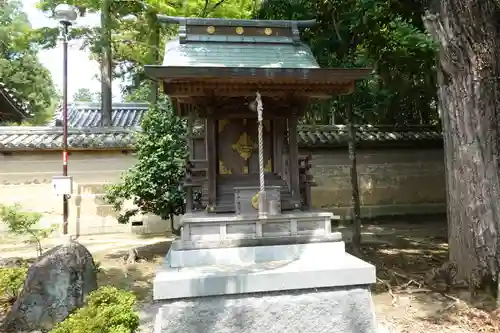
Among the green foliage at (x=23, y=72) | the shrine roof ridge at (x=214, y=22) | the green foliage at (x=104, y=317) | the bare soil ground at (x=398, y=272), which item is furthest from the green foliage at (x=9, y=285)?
the green foliage at (x=23, y=72)

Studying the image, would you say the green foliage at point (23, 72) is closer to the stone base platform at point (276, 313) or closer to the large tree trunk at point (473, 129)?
the stone base platform at point (276, 313)

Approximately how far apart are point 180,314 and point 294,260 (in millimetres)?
1934

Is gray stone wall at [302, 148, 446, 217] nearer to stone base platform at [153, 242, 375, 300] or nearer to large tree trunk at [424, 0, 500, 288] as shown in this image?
large tree trunk at [424, 0, 500, 288]

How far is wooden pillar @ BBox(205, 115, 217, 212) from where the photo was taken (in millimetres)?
6938

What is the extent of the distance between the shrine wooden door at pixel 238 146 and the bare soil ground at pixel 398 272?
9.13 ft

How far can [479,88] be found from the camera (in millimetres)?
6465

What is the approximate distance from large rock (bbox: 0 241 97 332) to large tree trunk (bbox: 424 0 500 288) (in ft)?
19.9

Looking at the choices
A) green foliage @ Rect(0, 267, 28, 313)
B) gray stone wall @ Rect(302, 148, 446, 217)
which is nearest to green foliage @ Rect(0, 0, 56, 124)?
gray stone wall @ Rect(302, 148, 446, 217)

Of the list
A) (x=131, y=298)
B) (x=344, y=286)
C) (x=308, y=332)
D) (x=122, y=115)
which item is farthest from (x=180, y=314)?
(x=122, y=115)

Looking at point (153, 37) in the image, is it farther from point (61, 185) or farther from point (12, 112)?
point (61, 185)

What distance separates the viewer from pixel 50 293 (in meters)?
5.91

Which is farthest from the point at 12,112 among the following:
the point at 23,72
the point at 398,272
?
the point at 398,272

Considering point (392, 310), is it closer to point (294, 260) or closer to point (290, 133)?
point (294, 260)

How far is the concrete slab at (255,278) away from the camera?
5.27 metres
